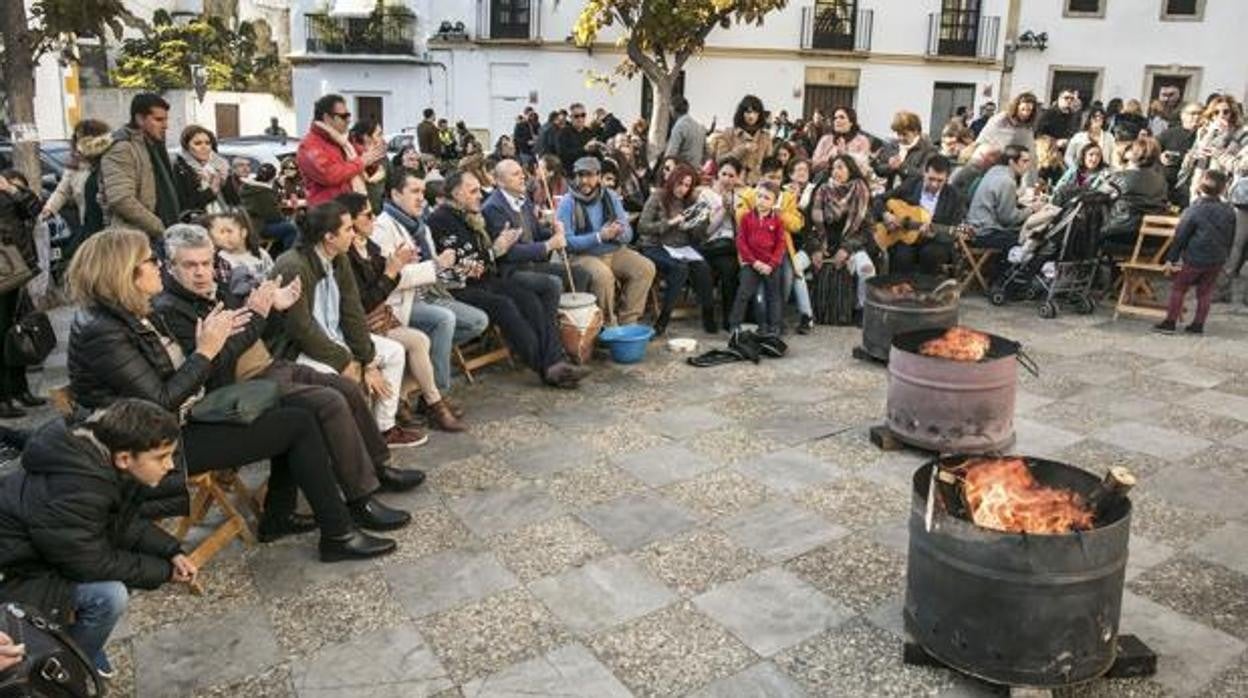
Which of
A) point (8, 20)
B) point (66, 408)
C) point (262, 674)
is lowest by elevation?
point (262, 674)

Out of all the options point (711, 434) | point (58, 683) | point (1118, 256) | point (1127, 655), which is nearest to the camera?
point (58, 683)

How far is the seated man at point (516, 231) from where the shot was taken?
6773mm

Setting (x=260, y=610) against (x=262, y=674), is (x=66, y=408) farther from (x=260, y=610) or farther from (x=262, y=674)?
(x=262, y=674)

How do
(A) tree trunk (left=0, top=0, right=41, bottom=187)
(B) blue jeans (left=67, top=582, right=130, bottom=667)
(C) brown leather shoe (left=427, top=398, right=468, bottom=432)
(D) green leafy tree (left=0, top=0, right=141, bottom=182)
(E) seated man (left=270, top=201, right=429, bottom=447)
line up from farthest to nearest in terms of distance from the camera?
(A) tree trunk (left=0, top=0, right=41, bottom=187), (D) green leafy tree (left=0, top=0, right=141, bottom=182), (C) brown leather shoe (left=427, top=398, right=468, bottom=432), (E) seated man (left=270, top=201, right=429, bottom=447), (B) blue jeans (left=67, top=582, right=130, bottom=667)

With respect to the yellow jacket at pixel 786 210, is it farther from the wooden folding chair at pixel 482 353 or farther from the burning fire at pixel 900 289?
the wooden folding chair at pixel 482 353

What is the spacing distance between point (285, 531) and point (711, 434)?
8.05 ft

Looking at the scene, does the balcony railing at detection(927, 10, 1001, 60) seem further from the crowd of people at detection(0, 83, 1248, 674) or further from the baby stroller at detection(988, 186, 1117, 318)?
the baby stroller at detection(988, 186, 1117, 318)

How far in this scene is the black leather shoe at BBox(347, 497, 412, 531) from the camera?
14.5 ft

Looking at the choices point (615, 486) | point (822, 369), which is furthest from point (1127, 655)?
point (822, 369)

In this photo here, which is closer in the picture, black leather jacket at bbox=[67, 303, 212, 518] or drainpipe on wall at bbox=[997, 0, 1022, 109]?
black leather jacket at bbox=[67, 303, 212, 518]

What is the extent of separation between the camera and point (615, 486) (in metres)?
5.02

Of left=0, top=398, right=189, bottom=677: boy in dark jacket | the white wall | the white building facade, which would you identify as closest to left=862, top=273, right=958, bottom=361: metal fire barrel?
left=0, top=398, right=189, bottom=677: boy in dark jacket

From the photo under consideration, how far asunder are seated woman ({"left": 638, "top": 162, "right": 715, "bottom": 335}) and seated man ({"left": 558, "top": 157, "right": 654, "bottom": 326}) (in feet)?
1.03

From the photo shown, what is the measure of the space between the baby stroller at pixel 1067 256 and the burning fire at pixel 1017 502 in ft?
19.7
